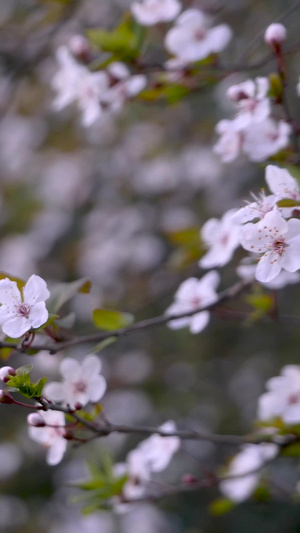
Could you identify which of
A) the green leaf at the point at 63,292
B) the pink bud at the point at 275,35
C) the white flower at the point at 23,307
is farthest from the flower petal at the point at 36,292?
the pink bud at the point at 275,35

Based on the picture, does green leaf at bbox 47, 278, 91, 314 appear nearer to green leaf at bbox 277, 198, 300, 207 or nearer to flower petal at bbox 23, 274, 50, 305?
flower petal at bbox 23, 274, 50, 305

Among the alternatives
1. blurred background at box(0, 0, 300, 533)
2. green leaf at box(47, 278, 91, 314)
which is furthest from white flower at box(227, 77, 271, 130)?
blurred background at box(0, 0, 300, 533)

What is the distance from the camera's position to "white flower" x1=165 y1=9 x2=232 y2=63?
4.74 feet

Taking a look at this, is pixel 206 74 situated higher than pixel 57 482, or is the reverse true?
pixel 206 74

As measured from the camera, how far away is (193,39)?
1.46 metres

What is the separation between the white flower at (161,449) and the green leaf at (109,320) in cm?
25

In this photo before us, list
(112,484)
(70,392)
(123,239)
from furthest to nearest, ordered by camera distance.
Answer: (123,239)
(112,484)
(70,392)

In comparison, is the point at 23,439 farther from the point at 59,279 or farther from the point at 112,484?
the point at 112,484

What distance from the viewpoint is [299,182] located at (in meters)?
1.01

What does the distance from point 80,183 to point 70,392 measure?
266 cm

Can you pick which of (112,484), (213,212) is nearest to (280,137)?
(112,484)

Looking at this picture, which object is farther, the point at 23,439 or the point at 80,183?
the point at 80,183

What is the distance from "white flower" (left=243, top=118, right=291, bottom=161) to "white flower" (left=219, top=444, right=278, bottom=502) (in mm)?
658

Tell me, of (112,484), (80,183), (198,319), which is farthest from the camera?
(80,183)
